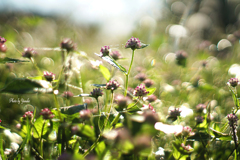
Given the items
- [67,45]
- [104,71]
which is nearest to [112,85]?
[104,71]


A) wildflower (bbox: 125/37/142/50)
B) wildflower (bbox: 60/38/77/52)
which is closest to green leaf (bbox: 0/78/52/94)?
wildflower (bbox: 60/38/77/52)

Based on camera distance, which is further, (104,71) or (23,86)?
(104,71)

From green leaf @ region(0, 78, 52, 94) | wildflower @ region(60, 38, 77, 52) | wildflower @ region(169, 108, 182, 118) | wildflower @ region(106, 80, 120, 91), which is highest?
wildflower @ region(60, 38, 77, 52)

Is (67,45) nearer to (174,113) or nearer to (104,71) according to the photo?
(104,71)

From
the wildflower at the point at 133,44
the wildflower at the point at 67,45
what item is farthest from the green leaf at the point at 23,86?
the wildflower at the point at 133,44

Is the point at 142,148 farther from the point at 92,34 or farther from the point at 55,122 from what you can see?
the point at 92,34

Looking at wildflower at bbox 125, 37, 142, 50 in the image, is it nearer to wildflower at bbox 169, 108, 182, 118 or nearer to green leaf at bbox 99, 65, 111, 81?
green leaf at bbox 99, 65, 111, 81

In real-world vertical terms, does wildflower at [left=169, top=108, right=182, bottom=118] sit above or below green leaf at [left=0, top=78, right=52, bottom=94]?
below

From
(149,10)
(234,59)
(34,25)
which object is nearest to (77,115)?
(234,59)

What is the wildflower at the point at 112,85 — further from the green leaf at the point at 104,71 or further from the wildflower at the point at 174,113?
the wildflower at the point at 174,113

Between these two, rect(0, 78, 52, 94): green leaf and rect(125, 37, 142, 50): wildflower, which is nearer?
rect(0, 78, 52, 94): green leaf

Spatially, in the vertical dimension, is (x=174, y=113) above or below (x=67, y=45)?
below
